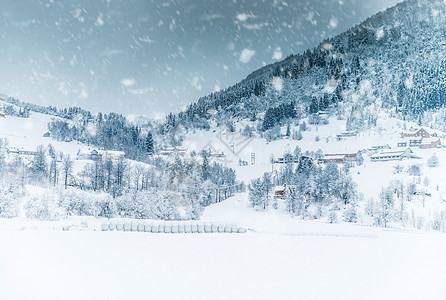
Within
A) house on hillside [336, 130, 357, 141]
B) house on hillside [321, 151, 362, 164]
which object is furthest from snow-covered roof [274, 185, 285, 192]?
house on hillside [336, 130, 357, 141]

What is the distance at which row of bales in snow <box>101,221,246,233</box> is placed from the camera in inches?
376

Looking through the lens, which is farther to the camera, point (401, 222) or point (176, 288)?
point (401, 222)

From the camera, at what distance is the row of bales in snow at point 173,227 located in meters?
9.55

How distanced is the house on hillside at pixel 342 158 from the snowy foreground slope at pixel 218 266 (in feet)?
39.9

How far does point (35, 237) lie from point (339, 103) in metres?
34.3

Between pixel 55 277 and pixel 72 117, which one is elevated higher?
pixel 72 117

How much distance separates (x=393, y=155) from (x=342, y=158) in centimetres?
299

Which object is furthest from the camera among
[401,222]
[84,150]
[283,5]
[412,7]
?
[412,7]

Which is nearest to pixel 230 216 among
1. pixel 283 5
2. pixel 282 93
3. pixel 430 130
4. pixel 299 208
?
pixel 299 208

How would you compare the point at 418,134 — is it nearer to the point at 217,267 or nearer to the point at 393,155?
A: the point at 393,155

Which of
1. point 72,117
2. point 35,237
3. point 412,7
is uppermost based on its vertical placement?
point 412,7

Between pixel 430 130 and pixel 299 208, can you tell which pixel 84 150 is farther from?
pixel 430 130

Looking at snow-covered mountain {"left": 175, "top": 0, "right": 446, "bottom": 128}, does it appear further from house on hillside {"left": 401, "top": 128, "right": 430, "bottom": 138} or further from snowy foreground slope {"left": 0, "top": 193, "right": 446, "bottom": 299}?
snowy foreground slope {"left": 0, "top": 193, "right": 446, "bottom": 299}

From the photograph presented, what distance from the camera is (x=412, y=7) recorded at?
2603 inches
